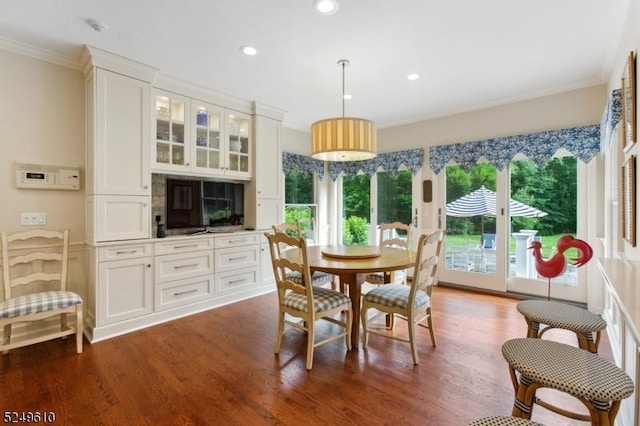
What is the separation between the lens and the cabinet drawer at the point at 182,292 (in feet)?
10.9

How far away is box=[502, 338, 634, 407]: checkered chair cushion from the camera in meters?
1.06

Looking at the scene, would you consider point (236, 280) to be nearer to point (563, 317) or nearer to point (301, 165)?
point (301, 165)

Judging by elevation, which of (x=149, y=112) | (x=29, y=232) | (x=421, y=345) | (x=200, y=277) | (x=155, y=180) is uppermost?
(x=149, y=112)

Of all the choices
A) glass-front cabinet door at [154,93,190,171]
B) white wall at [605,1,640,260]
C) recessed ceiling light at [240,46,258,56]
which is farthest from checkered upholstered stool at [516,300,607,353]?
glass-front cabinet door at [154,93,190,171]

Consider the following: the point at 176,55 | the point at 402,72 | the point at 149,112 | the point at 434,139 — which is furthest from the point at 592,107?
the point at 149,112

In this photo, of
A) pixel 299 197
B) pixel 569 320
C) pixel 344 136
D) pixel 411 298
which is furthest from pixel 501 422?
pixel 299 197

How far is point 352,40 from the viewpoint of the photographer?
263 centimetres

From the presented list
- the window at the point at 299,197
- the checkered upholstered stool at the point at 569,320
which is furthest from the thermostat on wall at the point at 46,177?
the checkered upholstered stool at the point at 569,320

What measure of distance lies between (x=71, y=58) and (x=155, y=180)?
1346 millimetres

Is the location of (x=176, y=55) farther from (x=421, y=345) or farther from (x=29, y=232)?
(x=421, y=345)

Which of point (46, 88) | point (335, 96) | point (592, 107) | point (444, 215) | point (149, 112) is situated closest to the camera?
point (46, 88)

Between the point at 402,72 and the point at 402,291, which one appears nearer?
the point at 402,291

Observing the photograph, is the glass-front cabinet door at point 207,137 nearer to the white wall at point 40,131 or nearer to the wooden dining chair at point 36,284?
the white wall at point 40,131

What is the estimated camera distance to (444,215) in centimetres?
475
